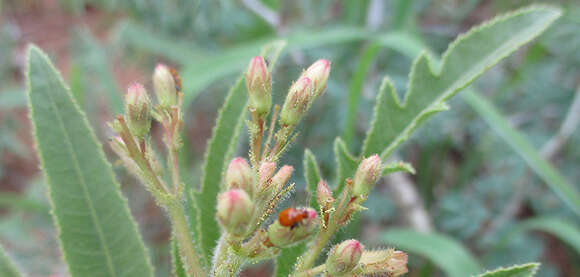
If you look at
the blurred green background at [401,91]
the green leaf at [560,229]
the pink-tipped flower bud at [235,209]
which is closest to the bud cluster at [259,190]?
the pink-tipped flower bud at [235,209]

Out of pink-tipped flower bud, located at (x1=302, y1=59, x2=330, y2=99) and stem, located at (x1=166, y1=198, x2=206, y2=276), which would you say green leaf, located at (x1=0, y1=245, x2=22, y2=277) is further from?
pink-tipped flower bud, located at (x1=302, y1=59, x2=330, y2=99)

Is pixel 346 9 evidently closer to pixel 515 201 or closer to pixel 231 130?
pixel 515 201

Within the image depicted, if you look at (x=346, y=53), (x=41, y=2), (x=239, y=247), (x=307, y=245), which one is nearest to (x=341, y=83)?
(x=346, y=53)

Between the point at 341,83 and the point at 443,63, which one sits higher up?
the point at 341,83

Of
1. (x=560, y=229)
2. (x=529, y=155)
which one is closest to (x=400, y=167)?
(x=529, y=155)

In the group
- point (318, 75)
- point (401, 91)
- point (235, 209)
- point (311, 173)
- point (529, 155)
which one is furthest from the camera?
point (401, 91)

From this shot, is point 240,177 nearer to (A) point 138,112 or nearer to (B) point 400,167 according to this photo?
(A) point 138,112
